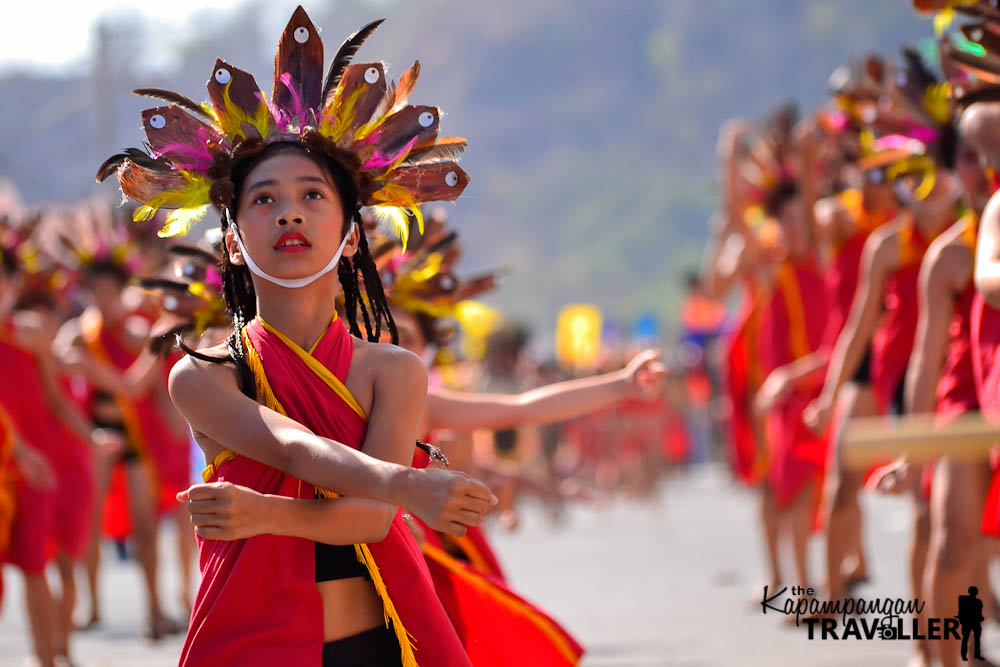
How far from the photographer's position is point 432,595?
3.74m

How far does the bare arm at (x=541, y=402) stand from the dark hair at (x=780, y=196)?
4.88 meters

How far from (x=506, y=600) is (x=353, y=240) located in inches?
47.8

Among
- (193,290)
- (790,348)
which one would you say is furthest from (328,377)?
(790,348)

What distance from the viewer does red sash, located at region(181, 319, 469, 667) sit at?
3502mm

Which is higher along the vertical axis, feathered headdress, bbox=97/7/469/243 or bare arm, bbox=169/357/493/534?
feathered headdress, bbox=97/7/469/243

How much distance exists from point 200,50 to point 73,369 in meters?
101

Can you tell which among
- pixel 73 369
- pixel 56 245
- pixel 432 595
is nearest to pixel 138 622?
pixel 73 369

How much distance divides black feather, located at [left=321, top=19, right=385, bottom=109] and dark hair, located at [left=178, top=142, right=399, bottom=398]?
0.23 metres

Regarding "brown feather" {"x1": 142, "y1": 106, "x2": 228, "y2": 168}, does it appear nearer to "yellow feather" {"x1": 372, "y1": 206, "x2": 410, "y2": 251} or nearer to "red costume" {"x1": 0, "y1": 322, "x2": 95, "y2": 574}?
"yellow feather" {"x1": 372, "y1": 206, "x2": 410, "y2": 251}

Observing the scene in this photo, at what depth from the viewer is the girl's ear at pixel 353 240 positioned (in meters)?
3.99

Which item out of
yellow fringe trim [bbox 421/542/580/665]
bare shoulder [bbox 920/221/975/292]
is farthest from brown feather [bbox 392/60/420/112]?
bare shoulder [bbox 920/221/975/292]

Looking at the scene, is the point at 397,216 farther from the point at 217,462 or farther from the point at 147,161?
the point at 217,462

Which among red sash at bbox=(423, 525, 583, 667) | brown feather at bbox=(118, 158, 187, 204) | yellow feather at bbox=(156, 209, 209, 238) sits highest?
brown feather at bbox=(118, 158, 187, 204)

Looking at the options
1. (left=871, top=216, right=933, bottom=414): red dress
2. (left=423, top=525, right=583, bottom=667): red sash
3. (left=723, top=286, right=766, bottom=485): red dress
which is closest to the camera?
(left=423, top=525, right=583, bottom=667): red sash
